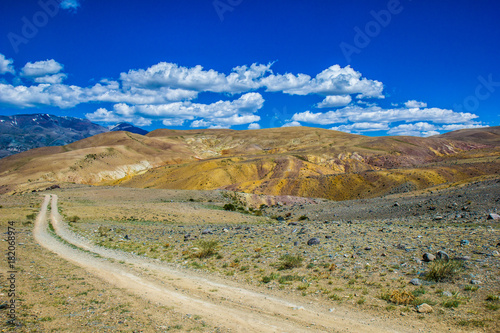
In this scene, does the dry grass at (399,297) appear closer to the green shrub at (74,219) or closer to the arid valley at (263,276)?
the arid valley at (263,276)

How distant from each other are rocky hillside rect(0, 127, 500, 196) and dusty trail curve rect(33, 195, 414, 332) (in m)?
55.4

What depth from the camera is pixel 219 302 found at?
9.63 meters

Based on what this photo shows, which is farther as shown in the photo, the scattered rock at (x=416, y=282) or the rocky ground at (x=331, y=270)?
the scattered rock at (x=416, y=282)

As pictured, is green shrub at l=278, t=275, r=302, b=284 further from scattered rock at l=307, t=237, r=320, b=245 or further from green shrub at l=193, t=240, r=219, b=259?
green shrub at l=193, t=240, r=219, b=259

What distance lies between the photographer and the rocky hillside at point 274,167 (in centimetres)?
6681

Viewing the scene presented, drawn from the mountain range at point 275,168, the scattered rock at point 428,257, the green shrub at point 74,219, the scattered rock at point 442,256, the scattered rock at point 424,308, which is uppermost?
the mountain range at point 275,168

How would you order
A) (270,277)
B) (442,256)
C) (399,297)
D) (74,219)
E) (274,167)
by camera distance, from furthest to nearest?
(274,167) → (74,219) → (442,256) → (270,277) → (399,297)

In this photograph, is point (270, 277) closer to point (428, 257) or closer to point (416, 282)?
point (416, 282)

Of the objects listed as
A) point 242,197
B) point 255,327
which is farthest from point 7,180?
point 255,327

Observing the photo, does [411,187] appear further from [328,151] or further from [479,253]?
[328,151]

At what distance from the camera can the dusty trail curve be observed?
8.05 meters

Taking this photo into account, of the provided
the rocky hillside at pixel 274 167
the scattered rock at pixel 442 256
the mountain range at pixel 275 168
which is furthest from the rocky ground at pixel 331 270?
the rocky hillside at pixel 274 167

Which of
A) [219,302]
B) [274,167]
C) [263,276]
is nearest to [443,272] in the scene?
[263,276]

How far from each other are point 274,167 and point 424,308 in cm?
9224
